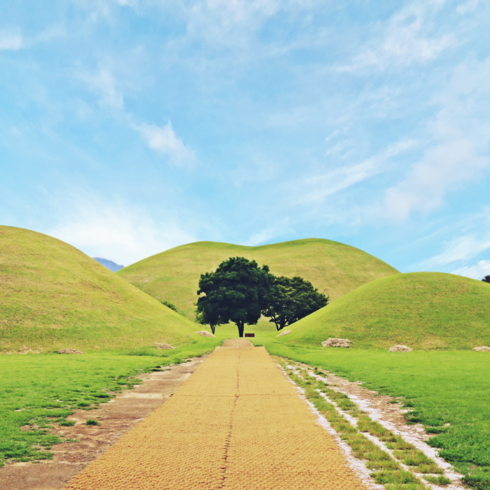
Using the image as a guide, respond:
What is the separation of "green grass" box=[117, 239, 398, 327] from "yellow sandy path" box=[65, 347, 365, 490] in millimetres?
103750

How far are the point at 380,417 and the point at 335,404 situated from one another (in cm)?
196

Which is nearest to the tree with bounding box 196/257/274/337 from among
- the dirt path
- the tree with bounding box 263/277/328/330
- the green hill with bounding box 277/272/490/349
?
the tree with bounding box 263/277/328/330

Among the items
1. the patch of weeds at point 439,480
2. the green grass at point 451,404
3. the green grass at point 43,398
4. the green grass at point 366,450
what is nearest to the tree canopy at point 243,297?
the green grass at point 43,398

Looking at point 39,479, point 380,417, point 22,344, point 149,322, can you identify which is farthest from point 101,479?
point 149,322

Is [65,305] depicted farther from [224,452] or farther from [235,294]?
[224,452]

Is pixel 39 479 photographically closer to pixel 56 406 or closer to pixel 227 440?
pixel 227 440

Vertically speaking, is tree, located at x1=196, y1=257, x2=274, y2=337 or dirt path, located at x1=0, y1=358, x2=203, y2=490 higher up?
tree, located at x1=196, y1=257, x2=274, y2=337

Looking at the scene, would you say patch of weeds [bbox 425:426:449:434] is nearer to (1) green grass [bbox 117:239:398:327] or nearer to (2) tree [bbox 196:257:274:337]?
(2) tree [bbox 196:257:274:337]

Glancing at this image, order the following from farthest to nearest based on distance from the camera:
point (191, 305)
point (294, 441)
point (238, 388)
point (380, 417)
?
point (191, 305) < point (238, 388) < point (380, 417) < point (294, 441)

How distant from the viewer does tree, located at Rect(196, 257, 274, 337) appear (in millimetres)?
68500

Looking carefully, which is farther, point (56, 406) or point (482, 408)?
point (56, 406)

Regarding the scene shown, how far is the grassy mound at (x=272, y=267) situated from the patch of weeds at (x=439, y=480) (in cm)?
10893

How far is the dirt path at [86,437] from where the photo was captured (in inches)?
259

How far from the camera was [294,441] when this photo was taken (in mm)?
8305
